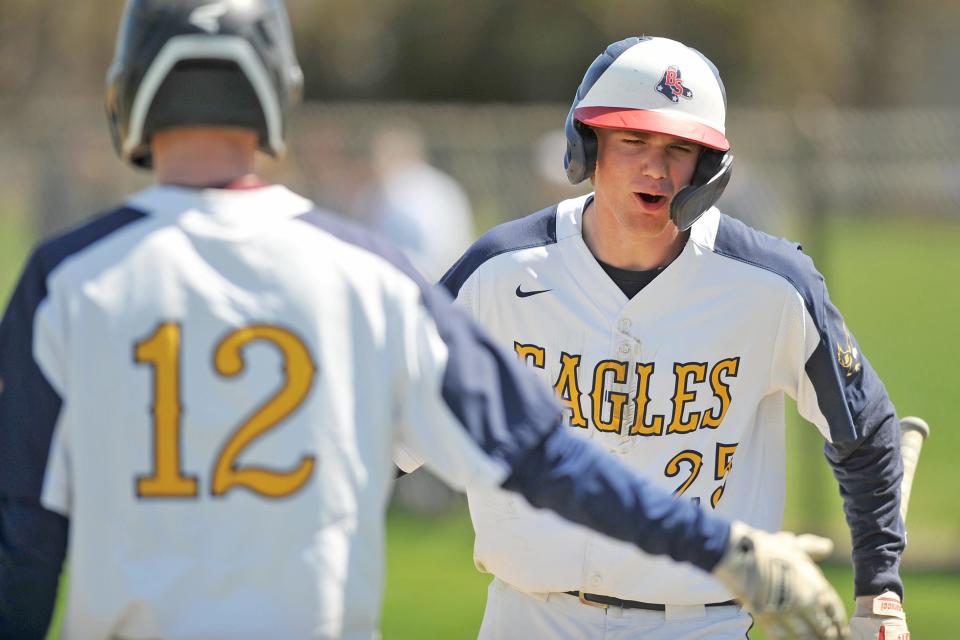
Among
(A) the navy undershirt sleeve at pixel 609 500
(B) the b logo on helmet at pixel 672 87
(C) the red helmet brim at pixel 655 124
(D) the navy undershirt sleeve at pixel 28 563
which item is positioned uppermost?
(B) the b logo on helmet at pixel 672 87

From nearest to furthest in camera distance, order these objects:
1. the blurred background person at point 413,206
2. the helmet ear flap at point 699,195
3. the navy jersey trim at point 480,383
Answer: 1. the navy jersey trim at point 480,383
2. the helmet ear flap at point 699,195
3. the blurred background person at point 413,206

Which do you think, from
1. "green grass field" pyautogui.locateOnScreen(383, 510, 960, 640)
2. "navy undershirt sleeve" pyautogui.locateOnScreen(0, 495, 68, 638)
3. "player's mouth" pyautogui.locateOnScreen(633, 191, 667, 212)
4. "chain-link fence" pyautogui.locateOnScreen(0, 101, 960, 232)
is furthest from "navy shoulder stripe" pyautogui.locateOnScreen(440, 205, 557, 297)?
"chain-link fence" pyautogui.locateOnScreen(0, 101, 960, 232)

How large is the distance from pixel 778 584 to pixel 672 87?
5.67 ft

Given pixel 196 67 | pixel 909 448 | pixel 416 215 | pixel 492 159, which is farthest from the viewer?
pixel 492 159

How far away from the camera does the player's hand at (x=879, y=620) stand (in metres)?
4.26

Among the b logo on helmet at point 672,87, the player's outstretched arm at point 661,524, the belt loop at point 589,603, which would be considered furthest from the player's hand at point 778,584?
the b logo on helmet at point 672,87

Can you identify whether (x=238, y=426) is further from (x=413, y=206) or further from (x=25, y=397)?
(x=413, y=206)

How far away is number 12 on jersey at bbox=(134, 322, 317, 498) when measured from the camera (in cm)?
266

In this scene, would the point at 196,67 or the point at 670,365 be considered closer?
the point at 196,67

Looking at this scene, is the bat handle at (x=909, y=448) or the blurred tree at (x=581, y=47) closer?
the bat handle at (x=909, y=448)

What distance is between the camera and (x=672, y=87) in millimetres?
4223

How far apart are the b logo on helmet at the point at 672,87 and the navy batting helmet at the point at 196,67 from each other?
1667 millimetres

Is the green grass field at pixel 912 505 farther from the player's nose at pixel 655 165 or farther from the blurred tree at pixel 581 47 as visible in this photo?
the blurred tree at pixel 581 47

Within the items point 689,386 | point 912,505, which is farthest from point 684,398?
point 912,505
